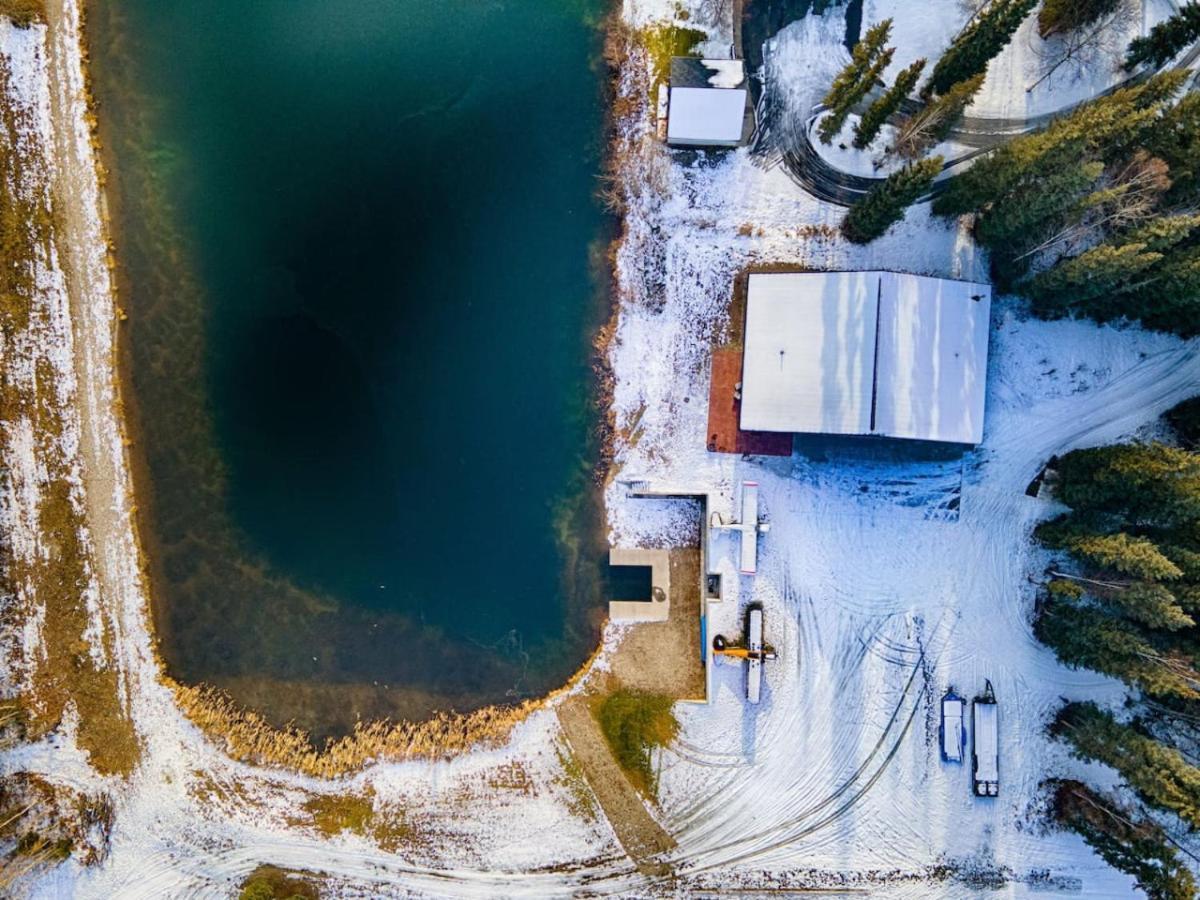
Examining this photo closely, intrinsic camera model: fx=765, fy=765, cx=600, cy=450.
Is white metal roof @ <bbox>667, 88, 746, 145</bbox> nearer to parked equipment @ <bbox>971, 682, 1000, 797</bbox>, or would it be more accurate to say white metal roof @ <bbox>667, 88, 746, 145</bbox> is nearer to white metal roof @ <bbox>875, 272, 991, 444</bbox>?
white metal roof @ <bbox>875, 272, 991, 444</bbox>

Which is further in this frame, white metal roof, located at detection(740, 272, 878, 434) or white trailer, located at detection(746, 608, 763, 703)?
white trailer, located at detection(746, 608, 763, 703)

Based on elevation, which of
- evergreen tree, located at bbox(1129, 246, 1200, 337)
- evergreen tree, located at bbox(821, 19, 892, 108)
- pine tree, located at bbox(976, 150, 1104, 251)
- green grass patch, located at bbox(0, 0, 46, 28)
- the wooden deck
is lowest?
the wooden deck

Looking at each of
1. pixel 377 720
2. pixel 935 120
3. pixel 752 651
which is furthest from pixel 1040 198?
pixel 377 720

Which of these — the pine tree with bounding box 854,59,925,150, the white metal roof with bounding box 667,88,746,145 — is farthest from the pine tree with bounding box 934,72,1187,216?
the white metal roof with bounding box 667,88,746,145

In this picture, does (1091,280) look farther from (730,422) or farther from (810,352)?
(730,422)

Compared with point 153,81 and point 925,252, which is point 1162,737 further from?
point 153,81

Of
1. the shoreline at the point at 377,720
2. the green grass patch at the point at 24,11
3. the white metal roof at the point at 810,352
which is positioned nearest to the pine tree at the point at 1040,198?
the white metal roof at the point at 810,352

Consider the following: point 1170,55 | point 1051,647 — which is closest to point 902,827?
point 1051,647
